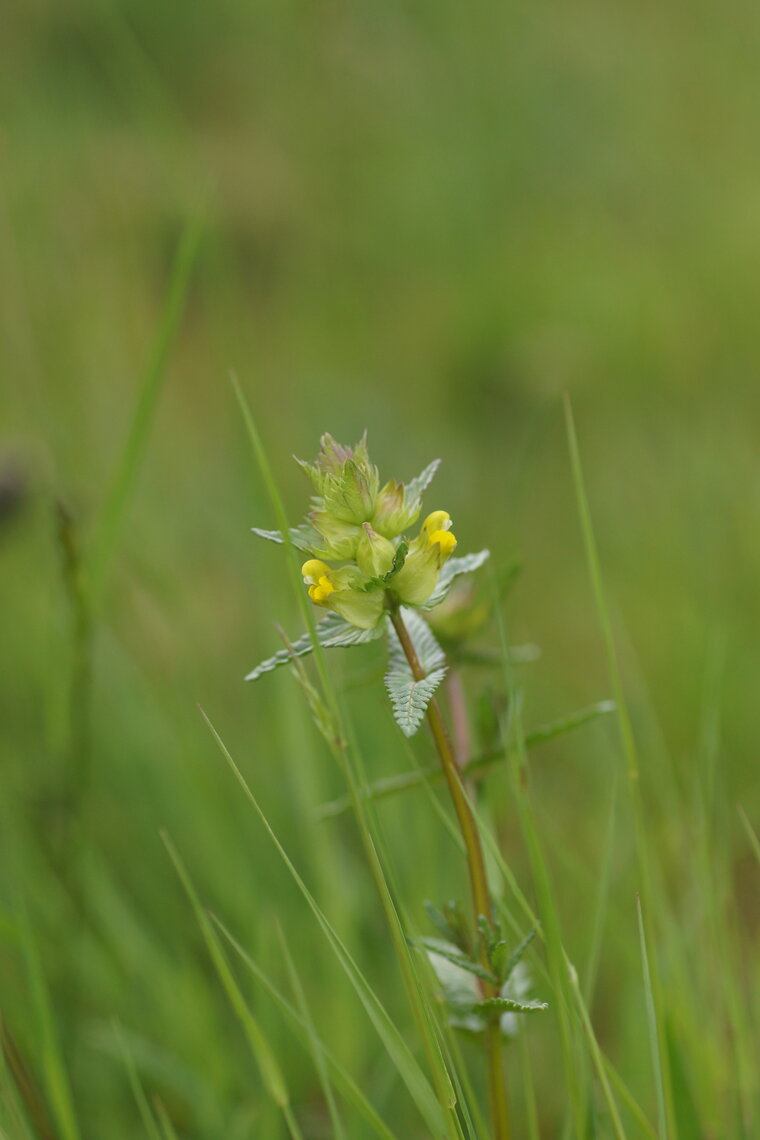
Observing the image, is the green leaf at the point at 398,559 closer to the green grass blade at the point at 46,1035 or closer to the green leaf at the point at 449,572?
the green leaf at the point at 449,572

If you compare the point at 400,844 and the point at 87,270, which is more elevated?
the point at 87,270

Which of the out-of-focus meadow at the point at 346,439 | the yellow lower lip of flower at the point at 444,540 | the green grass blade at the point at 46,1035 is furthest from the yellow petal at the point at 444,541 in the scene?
the green grass blade at the point at 46,1035

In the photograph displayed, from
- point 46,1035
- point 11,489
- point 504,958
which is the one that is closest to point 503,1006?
point 504,958

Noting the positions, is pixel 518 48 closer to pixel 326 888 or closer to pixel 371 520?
pixel 326 888

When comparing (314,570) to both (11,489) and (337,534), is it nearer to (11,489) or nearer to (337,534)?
(337,534)

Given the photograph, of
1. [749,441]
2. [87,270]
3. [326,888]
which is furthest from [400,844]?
[87,270]

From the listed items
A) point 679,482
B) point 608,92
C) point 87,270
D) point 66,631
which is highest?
→ point 608,92
